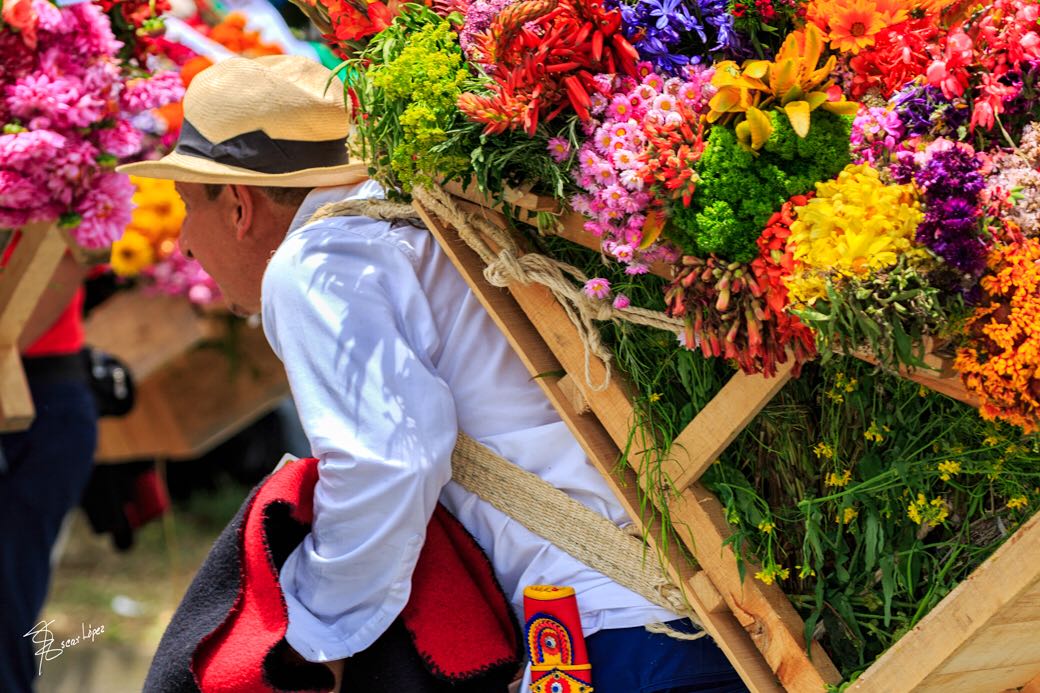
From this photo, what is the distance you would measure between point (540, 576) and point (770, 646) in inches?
14.3

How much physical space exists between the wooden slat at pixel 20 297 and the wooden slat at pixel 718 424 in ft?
6.33

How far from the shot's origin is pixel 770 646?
1712 millimetres

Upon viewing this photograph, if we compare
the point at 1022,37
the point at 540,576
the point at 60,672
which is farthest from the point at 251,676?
the point at 60,672

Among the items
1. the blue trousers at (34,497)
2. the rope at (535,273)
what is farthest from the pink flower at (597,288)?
the blue trousers at (34,497)

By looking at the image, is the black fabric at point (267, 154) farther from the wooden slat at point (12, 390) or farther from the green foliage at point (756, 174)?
the wooden slat at point (12, 390)

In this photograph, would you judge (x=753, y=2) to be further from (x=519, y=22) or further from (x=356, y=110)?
(x=356, y=110)

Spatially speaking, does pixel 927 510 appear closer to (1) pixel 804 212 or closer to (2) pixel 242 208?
(1) pixel 804 212

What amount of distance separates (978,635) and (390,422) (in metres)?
Answer: 0.83

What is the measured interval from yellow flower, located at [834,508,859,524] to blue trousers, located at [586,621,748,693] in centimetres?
32

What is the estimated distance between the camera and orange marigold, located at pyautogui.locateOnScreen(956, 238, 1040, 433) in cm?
128

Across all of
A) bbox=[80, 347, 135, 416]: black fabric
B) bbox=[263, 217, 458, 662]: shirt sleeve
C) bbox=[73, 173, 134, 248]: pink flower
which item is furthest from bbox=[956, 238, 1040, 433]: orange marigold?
bbox=[80, 347, 135, 416]: black fabric

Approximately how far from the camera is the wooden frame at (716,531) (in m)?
1.51

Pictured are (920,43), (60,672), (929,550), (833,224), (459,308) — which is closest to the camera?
(833,224)

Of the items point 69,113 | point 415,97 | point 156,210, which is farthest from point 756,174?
point 156,210
